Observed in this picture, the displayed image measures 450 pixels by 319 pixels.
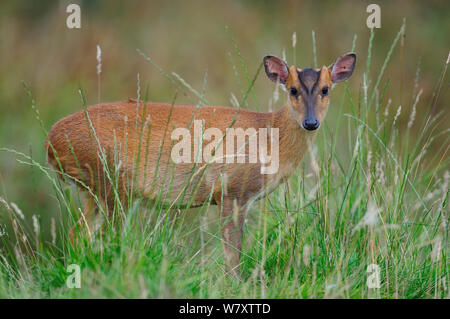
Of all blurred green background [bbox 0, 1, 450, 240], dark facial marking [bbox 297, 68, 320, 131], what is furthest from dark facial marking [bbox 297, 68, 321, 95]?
blurred green background [bbox 0, 1, 450, 240]

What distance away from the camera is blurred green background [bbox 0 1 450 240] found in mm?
9766

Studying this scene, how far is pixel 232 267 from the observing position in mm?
4781

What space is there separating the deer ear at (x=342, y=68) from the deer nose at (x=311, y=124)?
0.60 metres

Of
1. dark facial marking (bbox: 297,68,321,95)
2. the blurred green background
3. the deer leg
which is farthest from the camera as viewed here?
the blurred green background

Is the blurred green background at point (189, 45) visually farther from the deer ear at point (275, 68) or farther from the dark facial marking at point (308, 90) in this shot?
the dark facial marking at point (308, 90)

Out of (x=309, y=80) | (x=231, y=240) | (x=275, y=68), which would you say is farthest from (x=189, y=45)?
(x=231, y=240)

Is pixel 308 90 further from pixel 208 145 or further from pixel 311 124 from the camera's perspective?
pixel 208 145

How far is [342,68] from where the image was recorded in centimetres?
539

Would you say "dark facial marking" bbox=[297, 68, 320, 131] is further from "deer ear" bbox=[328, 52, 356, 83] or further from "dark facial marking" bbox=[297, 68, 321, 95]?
"deer ear" bbox=[328, 52, 356, 83]

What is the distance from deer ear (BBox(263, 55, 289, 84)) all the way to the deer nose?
495 millimetres

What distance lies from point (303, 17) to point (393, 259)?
24.0ft

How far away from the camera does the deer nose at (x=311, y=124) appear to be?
194 inches
